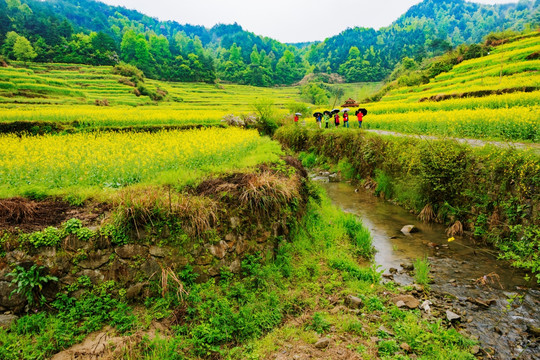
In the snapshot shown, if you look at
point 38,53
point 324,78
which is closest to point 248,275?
point 38,53

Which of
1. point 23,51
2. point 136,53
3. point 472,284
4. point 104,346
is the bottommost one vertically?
point 472,284

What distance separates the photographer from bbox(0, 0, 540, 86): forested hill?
6300 cm

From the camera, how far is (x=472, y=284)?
5812 millimetres

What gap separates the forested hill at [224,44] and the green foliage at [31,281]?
67.8 metres

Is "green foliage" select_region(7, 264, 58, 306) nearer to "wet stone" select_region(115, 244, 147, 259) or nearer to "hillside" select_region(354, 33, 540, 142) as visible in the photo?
"wet stone" select_region(115, 244, 147, 259)

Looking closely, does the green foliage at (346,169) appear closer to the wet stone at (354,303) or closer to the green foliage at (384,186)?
the green foliage at (384,186)

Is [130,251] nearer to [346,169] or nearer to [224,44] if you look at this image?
[346,169]

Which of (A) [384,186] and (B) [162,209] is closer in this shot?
(B) [162,209]

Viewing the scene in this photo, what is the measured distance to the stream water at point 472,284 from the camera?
4.42 metres

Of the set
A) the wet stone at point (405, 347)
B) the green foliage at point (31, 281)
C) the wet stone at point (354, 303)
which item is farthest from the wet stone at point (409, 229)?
the green foliage at point (31, 281)

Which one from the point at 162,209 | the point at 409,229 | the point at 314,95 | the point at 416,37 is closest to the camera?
the point at 162,209

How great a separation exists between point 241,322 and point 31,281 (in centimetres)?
325

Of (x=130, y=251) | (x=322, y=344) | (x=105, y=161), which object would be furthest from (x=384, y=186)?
(x=105, y=161)

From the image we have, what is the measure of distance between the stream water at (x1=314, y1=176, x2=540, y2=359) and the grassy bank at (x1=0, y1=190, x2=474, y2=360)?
2.14 feet
